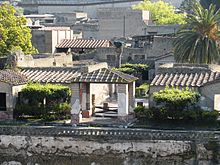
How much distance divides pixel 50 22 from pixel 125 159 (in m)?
69.8

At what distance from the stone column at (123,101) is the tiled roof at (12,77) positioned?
23.1ft

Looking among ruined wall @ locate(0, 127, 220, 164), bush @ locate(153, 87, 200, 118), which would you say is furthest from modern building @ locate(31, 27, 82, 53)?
ruined wall @ locate(0, 127, 220, 164)

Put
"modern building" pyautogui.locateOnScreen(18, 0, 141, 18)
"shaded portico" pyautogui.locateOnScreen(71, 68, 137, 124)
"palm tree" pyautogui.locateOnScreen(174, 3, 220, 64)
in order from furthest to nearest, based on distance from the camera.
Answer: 1. "modern building" pyautogui.locateOnScreen(18, 0, 141, 18)
2. "palm tree" pyautogui.locateOnScreen(174, 3, 220, 64)
3. "shaded portico" pyautogui.locateOnScreen(71, 68, 137, 124)

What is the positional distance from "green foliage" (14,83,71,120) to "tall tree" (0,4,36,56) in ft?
56.0

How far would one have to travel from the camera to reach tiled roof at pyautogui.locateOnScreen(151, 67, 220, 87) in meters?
35.7

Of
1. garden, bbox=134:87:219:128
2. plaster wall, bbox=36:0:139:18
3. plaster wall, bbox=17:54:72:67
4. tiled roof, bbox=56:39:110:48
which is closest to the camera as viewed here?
garden, bbox=134:87:219:128

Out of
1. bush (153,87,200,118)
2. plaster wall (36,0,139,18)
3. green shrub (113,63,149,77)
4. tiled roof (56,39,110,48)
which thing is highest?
plaster wall (36,0,139,18)

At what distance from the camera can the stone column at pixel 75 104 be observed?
35.0 meters

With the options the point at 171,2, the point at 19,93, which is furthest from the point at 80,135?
the point at 171,2

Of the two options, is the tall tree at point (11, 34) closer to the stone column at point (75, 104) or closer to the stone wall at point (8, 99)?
the stone wall at point (8, 99)

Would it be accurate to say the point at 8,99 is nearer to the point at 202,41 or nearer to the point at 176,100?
the point at 176,100

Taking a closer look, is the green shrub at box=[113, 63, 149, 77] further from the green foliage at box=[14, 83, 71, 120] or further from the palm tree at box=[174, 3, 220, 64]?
the green foliage at box=[14, 83, 71, 120]

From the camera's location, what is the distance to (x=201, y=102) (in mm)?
34719

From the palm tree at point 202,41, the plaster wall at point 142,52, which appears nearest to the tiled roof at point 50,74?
the palm tree at point 202,41
